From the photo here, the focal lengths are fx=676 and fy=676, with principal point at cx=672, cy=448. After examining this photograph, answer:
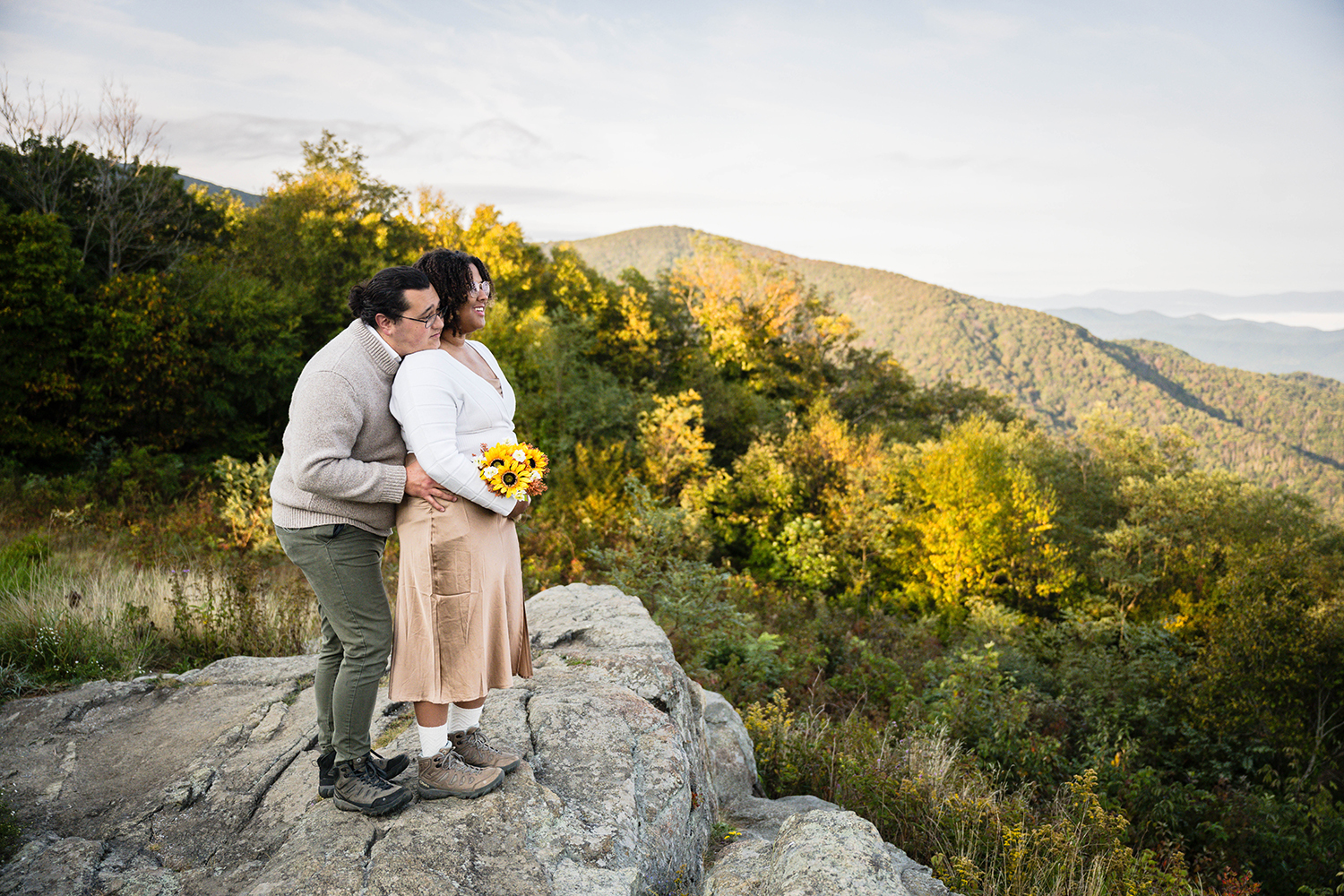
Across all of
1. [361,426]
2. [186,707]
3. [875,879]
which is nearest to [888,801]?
[875,879]

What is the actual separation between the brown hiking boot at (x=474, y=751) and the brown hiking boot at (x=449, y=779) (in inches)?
3.2

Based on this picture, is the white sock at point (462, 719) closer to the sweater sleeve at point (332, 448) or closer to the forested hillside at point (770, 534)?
the forested hillside at point (770, 534)

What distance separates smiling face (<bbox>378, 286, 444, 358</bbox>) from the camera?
8.02ft

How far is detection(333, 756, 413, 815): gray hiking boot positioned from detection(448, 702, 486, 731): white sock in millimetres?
282

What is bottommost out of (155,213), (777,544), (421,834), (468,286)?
(777,544)

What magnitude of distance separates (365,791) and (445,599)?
823 millimetres

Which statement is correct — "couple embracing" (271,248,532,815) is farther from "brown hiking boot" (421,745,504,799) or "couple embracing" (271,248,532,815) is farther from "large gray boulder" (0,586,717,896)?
"large gray boulder" (0,586,717,896)

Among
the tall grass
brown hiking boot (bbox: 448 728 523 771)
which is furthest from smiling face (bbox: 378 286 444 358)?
the tall grass

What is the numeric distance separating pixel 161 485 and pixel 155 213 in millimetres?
8602

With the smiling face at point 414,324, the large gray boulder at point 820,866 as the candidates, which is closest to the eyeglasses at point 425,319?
the smiling face at point 414,324

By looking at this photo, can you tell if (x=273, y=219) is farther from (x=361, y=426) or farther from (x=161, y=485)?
(x=361, y=426)

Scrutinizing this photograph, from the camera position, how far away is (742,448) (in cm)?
2344

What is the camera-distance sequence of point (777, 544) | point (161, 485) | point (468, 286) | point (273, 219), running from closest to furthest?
point (468, 286)
point (161, 485)
point (777, 544)
point (273, 219)

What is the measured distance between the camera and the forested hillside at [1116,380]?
84375 mm
